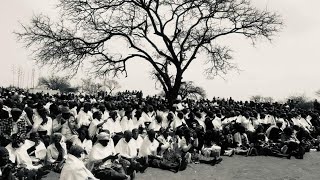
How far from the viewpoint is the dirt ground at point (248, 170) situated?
34.6 ft

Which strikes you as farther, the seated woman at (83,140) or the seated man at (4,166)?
the seated woman at (83,140)

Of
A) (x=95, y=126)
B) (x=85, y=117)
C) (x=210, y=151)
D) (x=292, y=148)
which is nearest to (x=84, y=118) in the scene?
(x=85, y=117)

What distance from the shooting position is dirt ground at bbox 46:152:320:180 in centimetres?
1054

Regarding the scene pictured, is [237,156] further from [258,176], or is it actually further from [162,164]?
[162,164]

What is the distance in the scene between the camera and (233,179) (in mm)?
10648

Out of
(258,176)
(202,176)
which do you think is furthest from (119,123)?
(258,176)

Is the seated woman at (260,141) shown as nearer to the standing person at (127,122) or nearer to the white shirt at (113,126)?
the standing person at (127,122)

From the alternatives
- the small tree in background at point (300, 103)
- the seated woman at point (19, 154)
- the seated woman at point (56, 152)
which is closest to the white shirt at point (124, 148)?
the seated woman at point (56, 152)

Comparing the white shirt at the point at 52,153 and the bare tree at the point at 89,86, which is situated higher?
the bare tree at the point at 89,86

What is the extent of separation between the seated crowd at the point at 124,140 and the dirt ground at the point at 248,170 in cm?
28

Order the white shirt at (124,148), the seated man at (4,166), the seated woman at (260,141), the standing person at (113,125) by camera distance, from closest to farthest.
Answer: the seated man at (4,166)
the white shirt at (124,148)
the standing person at (113,125)
the seated woman at (260,141)

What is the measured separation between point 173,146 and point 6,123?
4439 millimetres

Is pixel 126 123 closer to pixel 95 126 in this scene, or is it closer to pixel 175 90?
pixel 95 126

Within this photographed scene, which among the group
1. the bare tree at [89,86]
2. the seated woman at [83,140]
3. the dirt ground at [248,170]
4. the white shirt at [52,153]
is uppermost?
the bare tree at [89,86]
